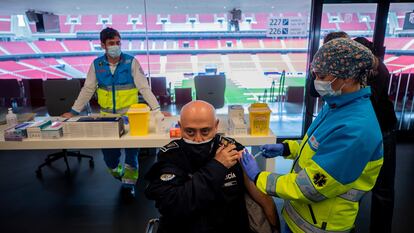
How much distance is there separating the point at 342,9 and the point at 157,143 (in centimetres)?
399

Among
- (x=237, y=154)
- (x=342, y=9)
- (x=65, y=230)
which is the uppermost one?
(x=342, y=9)

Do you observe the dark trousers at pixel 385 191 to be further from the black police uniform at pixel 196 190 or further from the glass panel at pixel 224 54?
the glass panel at pixel 224 54

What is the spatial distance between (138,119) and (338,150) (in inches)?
59.0

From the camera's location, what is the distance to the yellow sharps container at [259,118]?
2.04m

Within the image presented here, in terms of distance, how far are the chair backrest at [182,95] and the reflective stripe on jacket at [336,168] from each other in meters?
5.38

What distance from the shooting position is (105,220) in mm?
2406

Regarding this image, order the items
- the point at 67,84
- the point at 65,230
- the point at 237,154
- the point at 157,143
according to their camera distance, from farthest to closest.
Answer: the point at 67,84 → the point at 65,230 → the point at 157,143 → the point at 237,154

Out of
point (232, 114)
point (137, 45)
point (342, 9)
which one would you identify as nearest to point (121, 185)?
point (232, 114)

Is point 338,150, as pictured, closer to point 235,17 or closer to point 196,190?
point 196,190

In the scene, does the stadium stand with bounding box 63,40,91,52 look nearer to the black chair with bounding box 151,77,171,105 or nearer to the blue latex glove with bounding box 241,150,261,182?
the black chair with bounding box 151,77,171,105

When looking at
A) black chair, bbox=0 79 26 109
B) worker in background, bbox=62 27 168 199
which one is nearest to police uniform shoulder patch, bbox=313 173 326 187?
worker in background, bbox=62 27 168 199

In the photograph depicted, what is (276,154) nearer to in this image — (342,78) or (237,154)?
(237,154)

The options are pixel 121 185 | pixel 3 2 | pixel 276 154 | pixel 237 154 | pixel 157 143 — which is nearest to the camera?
pixel 237 154

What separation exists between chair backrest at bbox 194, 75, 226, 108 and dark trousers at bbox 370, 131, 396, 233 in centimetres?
221
